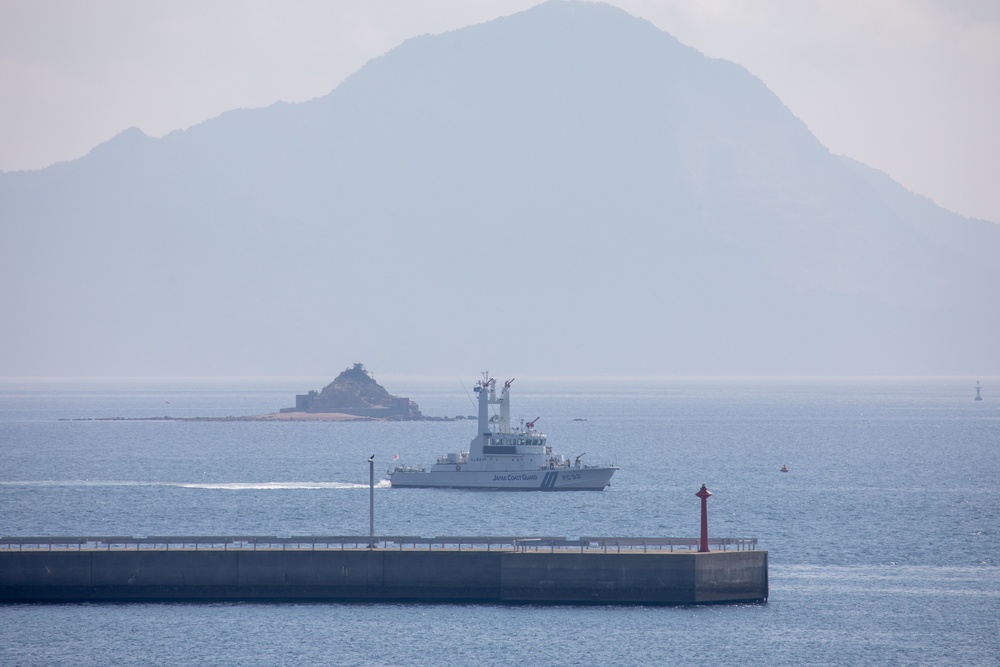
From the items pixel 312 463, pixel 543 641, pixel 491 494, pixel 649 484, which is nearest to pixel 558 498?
pixel 491 494

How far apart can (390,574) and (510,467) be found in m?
56.5

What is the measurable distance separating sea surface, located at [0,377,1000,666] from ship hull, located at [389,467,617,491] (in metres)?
1.51

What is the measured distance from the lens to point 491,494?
122 m

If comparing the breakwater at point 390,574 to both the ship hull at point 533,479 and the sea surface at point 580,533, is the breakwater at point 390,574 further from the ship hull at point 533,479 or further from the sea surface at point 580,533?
the ship hull at point 533,479

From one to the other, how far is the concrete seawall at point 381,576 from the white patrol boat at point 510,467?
5518 centimetres

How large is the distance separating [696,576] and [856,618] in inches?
301

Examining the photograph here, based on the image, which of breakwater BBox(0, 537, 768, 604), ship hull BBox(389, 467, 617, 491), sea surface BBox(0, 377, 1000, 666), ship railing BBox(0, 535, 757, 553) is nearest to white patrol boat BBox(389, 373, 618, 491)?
ship hull BBox(389, 467, 617, 491)

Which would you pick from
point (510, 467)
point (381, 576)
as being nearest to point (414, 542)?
point (381, 576)

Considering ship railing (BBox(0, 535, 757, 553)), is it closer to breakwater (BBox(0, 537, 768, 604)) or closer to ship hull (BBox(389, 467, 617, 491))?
breakwater (BBox(0, 537, 768, 604))

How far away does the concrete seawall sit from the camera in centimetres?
6675

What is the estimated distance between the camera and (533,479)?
12400 centimetres

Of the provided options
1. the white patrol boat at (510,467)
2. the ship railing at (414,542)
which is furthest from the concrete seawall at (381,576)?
the white patrol boat at (510,467)

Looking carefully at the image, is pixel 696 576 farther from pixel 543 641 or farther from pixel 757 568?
pixel 543 641

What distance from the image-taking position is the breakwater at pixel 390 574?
66.8 meters
